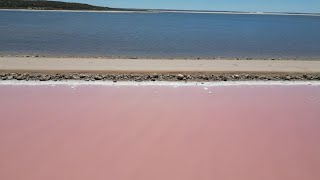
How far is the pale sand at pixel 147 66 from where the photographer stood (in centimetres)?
1304

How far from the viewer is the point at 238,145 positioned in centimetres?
693

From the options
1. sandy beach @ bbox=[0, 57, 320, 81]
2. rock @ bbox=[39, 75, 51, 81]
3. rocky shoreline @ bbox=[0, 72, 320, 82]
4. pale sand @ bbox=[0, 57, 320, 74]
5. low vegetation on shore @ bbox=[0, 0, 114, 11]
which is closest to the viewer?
rock @ bbox=[39, 75, 51, 81]

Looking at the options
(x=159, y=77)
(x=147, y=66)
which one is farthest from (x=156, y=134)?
(x=147, y=66)

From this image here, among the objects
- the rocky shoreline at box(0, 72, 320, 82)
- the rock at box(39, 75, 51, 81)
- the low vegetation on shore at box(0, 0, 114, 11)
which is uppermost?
the rocky shoreline at box(0, 72, 320, 82)

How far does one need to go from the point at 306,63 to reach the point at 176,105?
9.28 m

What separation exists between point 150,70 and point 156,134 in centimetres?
609

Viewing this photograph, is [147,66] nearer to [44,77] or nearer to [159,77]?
[159,77]

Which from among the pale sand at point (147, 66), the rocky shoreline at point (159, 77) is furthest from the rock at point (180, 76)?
the pale sand at point (147, 66)

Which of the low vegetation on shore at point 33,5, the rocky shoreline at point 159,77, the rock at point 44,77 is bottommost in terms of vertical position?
the low vegetation on shore at point 33,5

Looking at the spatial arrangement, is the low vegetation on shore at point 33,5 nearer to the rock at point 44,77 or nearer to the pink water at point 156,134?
the rock at point 44,77

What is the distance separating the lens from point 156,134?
23.8 ft

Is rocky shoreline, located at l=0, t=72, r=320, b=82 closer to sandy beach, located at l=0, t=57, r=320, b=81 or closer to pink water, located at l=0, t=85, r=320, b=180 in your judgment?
sandy beach, located at l=0, t=57, r=320, b=81

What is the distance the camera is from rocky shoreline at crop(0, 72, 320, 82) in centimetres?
1169

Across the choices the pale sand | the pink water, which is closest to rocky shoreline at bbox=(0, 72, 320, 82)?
the pale sand
